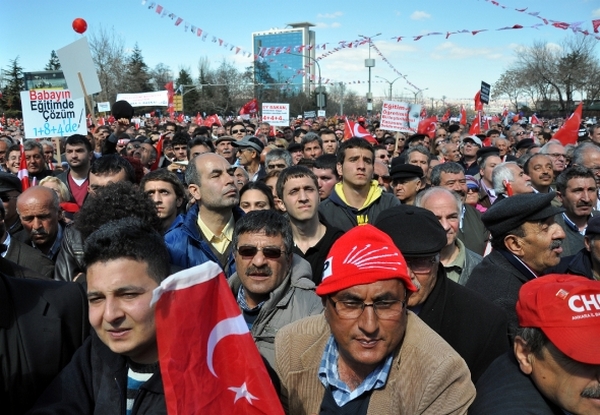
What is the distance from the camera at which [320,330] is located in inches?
96.5

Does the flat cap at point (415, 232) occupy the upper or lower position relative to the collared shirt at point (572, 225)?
upper

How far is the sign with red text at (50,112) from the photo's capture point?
30.1 ft

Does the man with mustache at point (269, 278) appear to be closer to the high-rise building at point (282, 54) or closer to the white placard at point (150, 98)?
the white placard at point (150, 98)

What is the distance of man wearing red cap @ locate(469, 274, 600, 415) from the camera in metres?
1.91

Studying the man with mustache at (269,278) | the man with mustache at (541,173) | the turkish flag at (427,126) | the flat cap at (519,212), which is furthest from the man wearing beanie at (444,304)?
the turkish flag at (427,126)

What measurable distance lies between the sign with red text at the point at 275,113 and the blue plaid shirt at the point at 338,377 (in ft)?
49.2

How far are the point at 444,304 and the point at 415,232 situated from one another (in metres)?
0.38

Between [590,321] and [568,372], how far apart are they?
0.18 meters

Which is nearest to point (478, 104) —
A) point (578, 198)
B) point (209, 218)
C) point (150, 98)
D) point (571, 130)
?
point (571, 130)

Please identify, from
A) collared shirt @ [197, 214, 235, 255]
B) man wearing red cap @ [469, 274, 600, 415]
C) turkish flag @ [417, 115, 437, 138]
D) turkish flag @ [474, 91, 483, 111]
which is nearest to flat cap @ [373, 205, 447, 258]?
man wearing red cap @ [469, 274, 600, 415]

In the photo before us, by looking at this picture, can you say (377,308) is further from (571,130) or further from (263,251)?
(571,130)

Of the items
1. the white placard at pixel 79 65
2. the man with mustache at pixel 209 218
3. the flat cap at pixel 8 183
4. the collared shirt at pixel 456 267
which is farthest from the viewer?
the white placard at pixel 79 65

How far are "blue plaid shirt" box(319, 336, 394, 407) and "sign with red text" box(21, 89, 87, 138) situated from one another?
25.6 feet

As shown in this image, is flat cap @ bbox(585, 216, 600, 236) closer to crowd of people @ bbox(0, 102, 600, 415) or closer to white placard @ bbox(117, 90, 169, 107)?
crowd of people @ bbox(0, 102, 600, 415)
